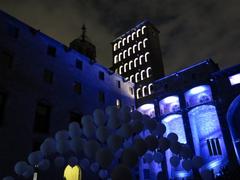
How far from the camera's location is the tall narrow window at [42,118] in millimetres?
18945

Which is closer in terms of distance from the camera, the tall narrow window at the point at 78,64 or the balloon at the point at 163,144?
the balloon at the point at 163,144

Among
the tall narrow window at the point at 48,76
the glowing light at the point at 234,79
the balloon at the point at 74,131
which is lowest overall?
the balloon at the point at 74,131

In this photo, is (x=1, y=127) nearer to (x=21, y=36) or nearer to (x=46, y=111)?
(x=46, y=111)

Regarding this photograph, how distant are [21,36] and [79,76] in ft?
22.0

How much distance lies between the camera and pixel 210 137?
26062 millimetres

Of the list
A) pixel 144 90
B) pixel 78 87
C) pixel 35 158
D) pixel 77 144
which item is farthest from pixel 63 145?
pixel 144 90

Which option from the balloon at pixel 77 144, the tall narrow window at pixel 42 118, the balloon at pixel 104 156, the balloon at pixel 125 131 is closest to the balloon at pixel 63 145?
the balloon at pixel 77 144

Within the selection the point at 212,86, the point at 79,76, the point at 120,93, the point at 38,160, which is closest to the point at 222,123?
the point at 212,86

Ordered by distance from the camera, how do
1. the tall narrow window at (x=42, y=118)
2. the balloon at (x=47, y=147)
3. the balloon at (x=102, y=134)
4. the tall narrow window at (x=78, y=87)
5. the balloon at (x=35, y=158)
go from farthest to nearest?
the tall narrow window at (x=78, y=87), the tall narrow window at (x=42, y=118), the balloon at (x=35, y=158), the balloon at (x=47, y=147), the balloon at (x=102, y=134)

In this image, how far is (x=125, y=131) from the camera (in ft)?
37.8

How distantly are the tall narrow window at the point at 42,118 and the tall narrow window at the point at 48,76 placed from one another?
242 cm

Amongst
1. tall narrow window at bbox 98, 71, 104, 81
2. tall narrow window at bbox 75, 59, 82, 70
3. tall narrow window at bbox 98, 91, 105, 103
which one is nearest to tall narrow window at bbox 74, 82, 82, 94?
tall narrow window at bbox 75, 59, 82, 70

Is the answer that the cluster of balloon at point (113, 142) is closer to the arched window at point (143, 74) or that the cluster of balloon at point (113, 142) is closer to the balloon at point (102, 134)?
the balloon at point (102, 134)

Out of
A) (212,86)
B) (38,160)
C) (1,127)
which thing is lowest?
(38,160)
